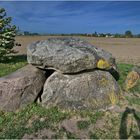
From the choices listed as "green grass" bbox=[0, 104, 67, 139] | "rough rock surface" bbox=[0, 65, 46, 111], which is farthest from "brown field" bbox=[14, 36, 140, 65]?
"green grass" bbox=[0, 104, 67, 139]

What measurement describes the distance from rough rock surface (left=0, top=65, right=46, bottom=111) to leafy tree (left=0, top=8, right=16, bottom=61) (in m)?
4.00

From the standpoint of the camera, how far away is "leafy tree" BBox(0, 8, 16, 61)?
1148 centimetres

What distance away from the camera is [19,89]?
7.37m

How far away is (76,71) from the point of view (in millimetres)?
7656

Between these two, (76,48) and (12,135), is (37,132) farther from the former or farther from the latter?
(76,48)

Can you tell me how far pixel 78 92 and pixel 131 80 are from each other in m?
2.45

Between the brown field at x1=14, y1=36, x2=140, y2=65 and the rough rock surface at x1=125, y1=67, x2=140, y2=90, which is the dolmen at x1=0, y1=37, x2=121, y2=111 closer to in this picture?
the rough rock surface at x1=125, y1=67, x2=140, y2=90

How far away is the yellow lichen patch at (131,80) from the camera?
905 cm

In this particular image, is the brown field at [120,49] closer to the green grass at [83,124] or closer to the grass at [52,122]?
the grass at [52,122]

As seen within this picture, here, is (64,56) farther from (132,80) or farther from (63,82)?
(132,80)

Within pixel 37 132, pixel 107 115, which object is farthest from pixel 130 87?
pixel 37 132

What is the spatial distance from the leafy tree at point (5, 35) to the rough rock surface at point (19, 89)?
Result: 400 cm

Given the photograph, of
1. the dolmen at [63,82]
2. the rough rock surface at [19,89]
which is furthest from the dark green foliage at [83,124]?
the rough rock surface at [19,89]

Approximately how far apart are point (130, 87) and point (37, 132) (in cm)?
383
